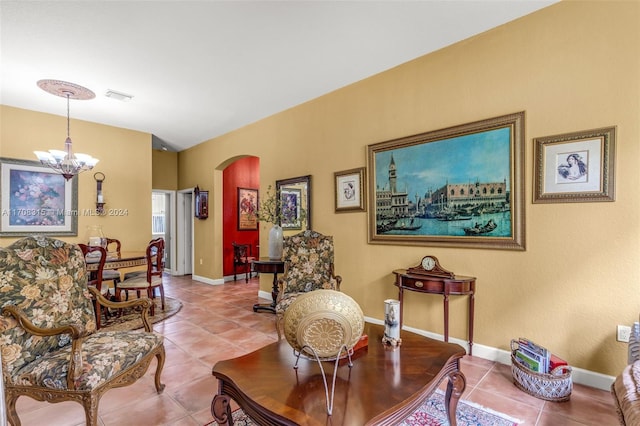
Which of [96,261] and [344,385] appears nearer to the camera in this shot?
[344,385]

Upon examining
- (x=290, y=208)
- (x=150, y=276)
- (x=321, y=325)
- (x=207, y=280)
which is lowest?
(x=207, y=280)

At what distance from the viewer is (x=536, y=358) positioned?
2.28m

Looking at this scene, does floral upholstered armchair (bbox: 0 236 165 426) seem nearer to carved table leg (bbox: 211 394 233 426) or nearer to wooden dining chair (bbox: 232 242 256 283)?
carved table leg (bbox: 211 394 233 426)

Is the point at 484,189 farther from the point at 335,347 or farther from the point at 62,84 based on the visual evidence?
the point at 62,84

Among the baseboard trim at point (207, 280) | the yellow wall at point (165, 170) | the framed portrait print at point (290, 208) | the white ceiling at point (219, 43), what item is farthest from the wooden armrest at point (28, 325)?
the yellow wall at point (165, 170)

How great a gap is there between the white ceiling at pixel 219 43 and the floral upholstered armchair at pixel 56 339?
1.92m

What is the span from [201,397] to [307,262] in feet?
5.78

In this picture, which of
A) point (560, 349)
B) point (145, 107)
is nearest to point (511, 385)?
point (560, 349)

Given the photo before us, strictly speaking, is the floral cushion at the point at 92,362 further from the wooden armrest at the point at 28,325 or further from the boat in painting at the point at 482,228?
the boat in painting at the point at 482,228

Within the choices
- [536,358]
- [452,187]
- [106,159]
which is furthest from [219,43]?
[536,358]

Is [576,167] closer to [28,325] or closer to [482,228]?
[482,228]

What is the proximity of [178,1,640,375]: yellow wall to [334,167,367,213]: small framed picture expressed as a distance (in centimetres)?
16

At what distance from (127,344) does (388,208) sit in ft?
8.61

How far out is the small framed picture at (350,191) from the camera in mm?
3725
